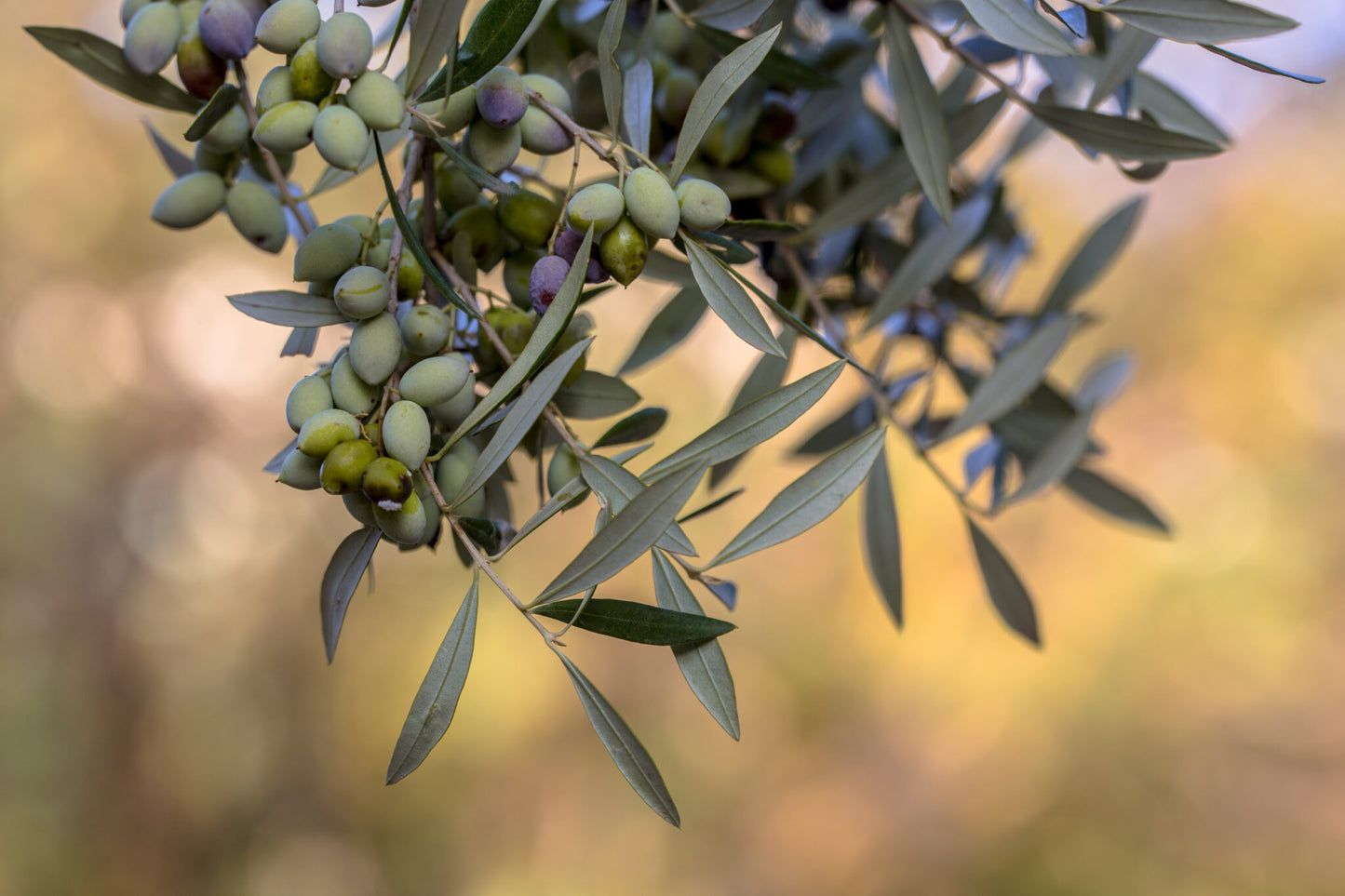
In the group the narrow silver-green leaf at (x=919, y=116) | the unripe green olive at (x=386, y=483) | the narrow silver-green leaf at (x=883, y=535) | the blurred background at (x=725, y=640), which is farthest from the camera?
the blurred background at (x=725, y=640)

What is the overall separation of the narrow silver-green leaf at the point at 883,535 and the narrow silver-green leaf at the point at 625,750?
0.26 meters

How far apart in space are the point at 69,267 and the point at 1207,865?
2848 millimetres

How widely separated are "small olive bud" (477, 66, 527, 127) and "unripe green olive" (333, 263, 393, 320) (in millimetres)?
54

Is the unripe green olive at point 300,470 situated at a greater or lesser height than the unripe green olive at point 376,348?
lesser

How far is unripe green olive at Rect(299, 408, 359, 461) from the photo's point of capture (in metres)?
0.22

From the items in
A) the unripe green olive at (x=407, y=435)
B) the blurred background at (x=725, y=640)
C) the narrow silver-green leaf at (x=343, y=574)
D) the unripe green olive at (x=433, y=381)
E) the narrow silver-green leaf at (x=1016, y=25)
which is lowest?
the blurred background at (x=725, y=640)

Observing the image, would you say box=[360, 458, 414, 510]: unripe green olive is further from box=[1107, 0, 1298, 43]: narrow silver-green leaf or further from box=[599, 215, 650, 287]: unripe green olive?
box=[1107, 0, 1298, 43]: narrow silver-green leaf

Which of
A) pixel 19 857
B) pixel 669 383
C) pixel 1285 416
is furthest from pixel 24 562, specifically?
pixel 1285 416

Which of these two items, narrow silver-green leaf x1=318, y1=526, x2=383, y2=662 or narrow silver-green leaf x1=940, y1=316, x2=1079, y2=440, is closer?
narrow silver-green leaf x1=318, y1=526, x2=383, y2=662

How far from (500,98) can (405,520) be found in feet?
0.39

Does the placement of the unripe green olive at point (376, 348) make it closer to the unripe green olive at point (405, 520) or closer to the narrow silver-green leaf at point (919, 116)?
the unripe green olive at point (405, 520)

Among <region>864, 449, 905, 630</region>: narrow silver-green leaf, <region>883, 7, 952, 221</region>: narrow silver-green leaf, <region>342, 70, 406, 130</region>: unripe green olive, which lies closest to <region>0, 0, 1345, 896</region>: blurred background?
<region>864, 449, 905, 630</region>: narrow silver-green leaf

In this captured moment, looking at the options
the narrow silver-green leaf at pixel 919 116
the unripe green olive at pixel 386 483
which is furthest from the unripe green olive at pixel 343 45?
the narrow silver-green leaf at pixel 919 116

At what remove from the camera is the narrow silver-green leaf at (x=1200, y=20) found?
26cm
